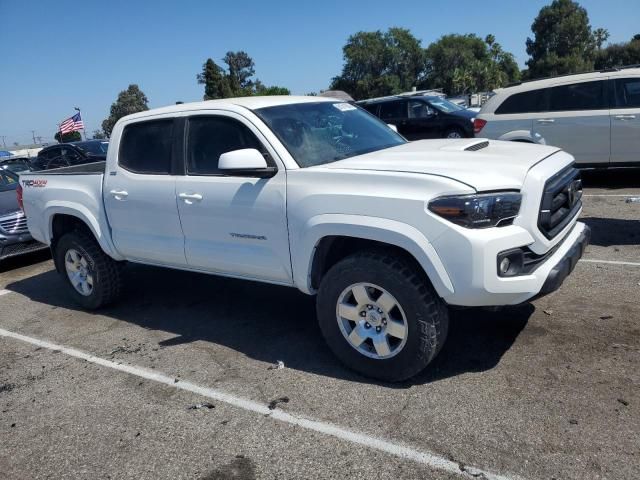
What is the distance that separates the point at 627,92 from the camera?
8.41m

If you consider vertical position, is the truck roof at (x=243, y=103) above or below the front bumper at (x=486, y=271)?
above

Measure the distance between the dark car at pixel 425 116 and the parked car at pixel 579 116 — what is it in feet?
17.8

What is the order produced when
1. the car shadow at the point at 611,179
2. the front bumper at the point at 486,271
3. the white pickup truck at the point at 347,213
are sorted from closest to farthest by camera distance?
the front bumper at the point at 486,271 < the white pickup truck at the point at 347,213 < the car shadow at the point at 611,179

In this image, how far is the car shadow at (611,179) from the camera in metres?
9.21

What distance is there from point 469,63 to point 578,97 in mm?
98479

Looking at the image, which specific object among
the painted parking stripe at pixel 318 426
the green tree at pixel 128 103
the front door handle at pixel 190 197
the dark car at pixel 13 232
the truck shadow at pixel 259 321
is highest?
the green tree at pixel 128 103

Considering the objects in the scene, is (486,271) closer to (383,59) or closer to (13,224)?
(13,224)

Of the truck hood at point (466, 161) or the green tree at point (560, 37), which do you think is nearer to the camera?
the truck hood at point (466, 161)

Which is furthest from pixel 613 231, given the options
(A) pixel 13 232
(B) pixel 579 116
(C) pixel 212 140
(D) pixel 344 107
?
(A) pixel 13 232

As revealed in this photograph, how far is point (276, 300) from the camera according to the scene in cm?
538

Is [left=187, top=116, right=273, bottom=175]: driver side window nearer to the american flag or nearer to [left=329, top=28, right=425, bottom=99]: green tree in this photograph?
the american flag

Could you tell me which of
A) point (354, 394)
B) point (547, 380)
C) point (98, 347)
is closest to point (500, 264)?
point (547, 380)

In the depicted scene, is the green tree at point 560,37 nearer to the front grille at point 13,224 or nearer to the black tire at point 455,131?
the black tire at point 455,131

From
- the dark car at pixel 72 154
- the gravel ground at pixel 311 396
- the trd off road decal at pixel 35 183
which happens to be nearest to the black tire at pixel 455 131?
the dark car at pixel 72 154
